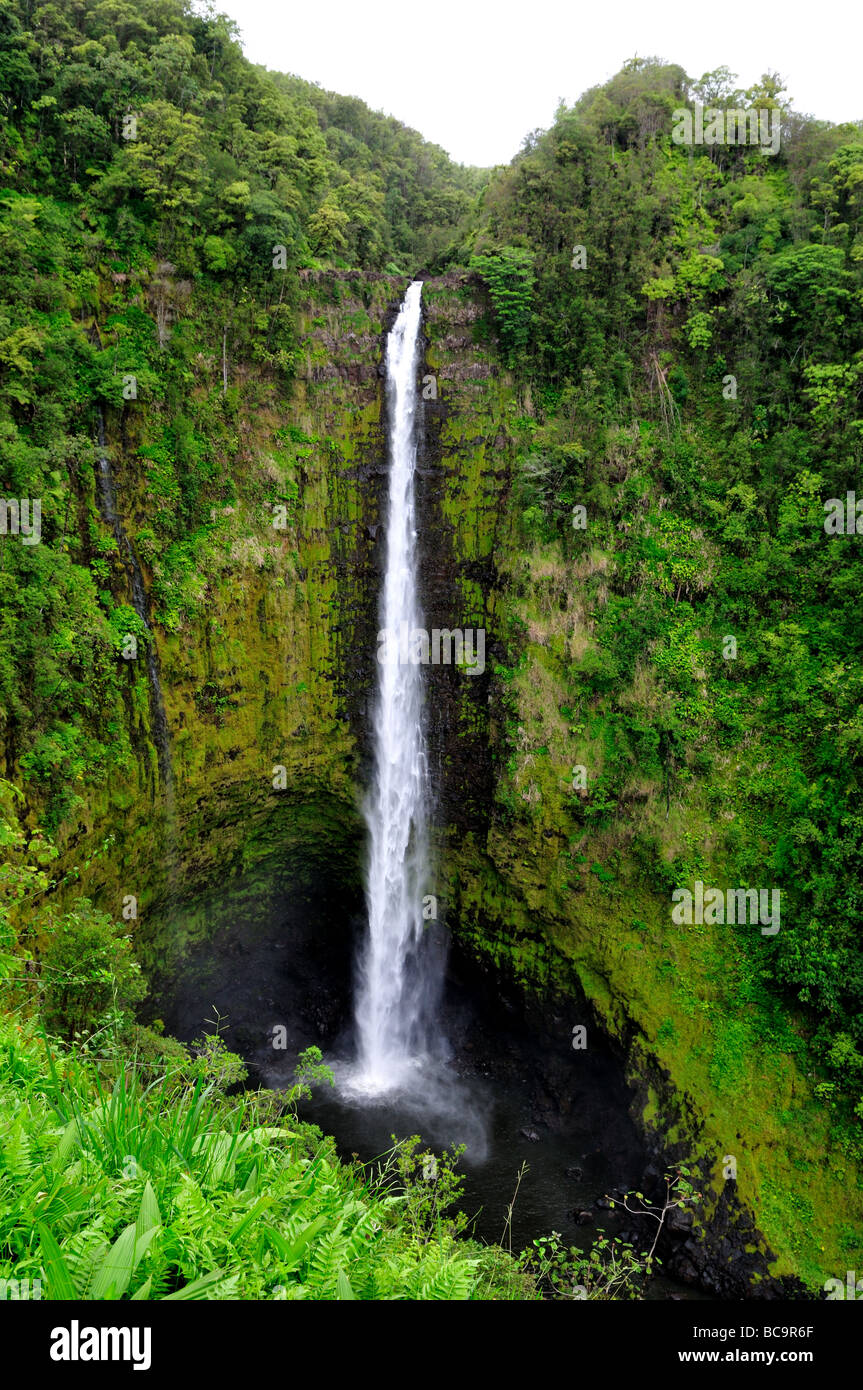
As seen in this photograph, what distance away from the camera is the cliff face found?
12734 mm

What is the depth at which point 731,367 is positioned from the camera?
1800 cm

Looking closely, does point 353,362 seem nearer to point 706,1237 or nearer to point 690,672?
point 690,672

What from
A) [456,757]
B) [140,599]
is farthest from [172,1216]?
[456,757]

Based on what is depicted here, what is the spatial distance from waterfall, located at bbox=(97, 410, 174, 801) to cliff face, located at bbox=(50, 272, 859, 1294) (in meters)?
0.24

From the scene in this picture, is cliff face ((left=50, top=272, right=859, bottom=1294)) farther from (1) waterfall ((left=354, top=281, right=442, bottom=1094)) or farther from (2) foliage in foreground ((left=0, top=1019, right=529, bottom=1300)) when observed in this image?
(2) foliage in foreground ((left=0, top=1019, right=529, bottom=1300))

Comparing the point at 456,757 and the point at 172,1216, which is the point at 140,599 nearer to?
the point at 456,757

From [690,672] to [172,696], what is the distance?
12.0 meters

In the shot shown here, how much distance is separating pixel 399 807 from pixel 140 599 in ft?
27.0

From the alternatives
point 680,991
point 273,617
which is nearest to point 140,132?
point 273,617

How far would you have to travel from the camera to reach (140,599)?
15219 mm

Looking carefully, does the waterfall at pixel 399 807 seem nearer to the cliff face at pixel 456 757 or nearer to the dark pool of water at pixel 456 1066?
the cliff face at pixel 456 757

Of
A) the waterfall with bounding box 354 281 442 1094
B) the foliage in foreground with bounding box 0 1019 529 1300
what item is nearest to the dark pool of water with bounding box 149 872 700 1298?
the waterfall with bounding box 354 281 442 1094

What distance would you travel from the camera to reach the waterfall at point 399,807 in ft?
59.8

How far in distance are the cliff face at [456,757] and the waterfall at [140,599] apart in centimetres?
24
